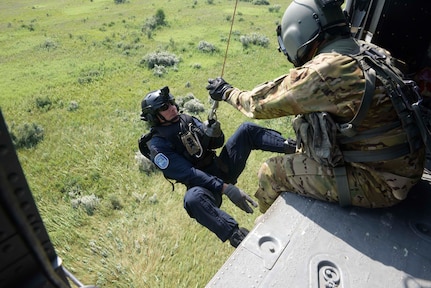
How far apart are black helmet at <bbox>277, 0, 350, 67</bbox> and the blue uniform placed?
162 centimetres

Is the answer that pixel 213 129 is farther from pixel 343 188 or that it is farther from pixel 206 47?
pixel 206 47

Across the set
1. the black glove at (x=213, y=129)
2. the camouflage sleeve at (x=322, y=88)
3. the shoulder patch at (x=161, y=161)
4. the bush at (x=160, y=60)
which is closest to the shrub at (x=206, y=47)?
the bush at (x=160, y=60)

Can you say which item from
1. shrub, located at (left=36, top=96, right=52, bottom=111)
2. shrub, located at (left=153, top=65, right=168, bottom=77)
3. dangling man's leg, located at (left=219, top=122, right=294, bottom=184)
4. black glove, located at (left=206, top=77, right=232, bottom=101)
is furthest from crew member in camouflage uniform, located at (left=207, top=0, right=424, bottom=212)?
shrub, located at (left=153, top=65, right=168, bottom=77)

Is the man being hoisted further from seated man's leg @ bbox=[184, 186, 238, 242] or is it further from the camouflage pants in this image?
the camouflage pants

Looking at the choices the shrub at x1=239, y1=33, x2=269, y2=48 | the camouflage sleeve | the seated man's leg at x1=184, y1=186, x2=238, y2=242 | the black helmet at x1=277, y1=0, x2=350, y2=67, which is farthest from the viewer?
the shrub at x1=239, y1=33, x2=269, y2=48

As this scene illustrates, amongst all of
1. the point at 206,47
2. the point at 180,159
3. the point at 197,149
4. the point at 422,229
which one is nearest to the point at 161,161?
the point at 180,159

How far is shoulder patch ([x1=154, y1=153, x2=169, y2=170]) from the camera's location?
421 centimetres

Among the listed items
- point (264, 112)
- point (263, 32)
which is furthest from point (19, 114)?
point (263, 32)

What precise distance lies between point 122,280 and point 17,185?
3875mm

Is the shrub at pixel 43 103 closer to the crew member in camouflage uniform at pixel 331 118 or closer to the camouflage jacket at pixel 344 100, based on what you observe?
the crew member in camouflage uniform at pixel 331 118

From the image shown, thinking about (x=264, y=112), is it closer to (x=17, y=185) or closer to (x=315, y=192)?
(x=315, y=192)

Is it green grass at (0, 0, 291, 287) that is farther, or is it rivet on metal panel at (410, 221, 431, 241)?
green grass at (0, 0, 291, 287)

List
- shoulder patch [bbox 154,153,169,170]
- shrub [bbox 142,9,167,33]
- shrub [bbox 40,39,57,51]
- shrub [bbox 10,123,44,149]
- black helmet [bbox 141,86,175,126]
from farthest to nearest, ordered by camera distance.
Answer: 1. shrub [bbox 142,9,167,33]
2. shrub [bbox 40,39,57,51]
3. shrub [bbox 10,123,44,149]
4. black helmet [bbox 141,86,175,126]
5. shoulder patch [bbox 154,153,169,170]

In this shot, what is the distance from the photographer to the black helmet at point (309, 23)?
3072mm
